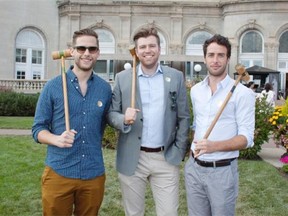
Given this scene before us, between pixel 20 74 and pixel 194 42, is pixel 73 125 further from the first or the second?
pixel 20 74

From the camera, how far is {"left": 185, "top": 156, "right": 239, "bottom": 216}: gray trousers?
165 inches

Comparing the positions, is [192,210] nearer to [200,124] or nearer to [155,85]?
→ [200,124]

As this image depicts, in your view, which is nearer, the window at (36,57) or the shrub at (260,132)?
the shrub at (260,132)

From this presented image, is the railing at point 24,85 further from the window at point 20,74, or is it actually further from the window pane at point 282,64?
the window pane at point 282,64

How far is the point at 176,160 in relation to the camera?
4680mm

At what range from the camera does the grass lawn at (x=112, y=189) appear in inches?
275

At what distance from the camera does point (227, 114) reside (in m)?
4.21

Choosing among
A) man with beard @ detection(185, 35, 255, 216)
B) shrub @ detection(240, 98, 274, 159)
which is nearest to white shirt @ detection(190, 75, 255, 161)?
man with beard @ detection(185, 35, 255, 216)

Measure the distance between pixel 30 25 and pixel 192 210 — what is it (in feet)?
124

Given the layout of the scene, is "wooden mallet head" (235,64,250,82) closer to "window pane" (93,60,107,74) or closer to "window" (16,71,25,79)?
"window pane" (93,60,107,74)

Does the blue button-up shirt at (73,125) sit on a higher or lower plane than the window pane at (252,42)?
lower

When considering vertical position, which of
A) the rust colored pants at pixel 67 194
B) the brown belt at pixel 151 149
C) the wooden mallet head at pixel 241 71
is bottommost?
the rust colored pants at pixel 67 194

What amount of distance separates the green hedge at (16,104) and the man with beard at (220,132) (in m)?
21.9

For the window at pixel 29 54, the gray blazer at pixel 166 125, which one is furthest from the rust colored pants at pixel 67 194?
the window at pixel 29 54
